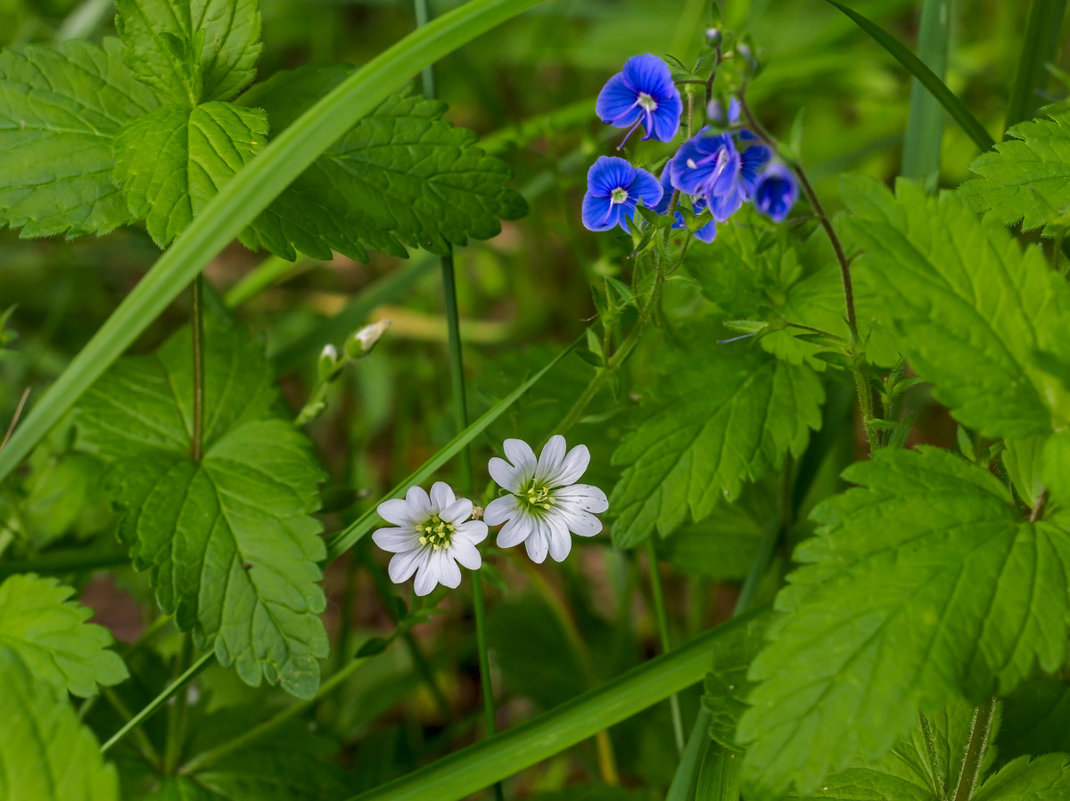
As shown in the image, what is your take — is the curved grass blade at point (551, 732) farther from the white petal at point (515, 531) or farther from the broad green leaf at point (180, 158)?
the broad green leaf at point (180, 158)

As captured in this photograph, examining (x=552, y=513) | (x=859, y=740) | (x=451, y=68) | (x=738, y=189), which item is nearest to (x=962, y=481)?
(x=859, y=740)

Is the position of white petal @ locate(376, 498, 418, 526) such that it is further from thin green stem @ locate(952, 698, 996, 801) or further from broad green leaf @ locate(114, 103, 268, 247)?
thin green stem @ locate(952, 698, 996, 801)

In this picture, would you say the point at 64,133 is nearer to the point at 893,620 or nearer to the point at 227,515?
the point at 227,515

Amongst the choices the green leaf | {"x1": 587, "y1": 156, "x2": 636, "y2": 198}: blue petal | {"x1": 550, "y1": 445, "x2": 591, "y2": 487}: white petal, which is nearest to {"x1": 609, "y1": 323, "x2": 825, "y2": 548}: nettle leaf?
{"x1": 550, "y1": 445, "x2": 591, "y2": 487}: white petal

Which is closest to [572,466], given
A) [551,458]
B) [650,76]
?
[551,458]

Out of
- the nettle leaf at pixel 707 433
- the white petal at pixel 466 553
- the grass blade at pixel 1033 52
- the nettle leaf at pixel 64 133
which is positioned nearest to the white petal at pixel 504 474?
the white petal at pixel 466 553

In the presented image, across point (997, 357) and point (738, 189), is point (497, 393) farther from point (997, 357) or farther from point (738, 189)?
point (997, 357)

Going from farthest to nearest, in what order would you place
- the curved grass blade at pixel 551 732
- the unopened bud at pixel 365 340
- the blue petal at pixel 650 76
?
1. the unopened bud at pixel 365 340
2. the curved grass blade at pixel 551 732
3. the blue petal at pixel 650 76
